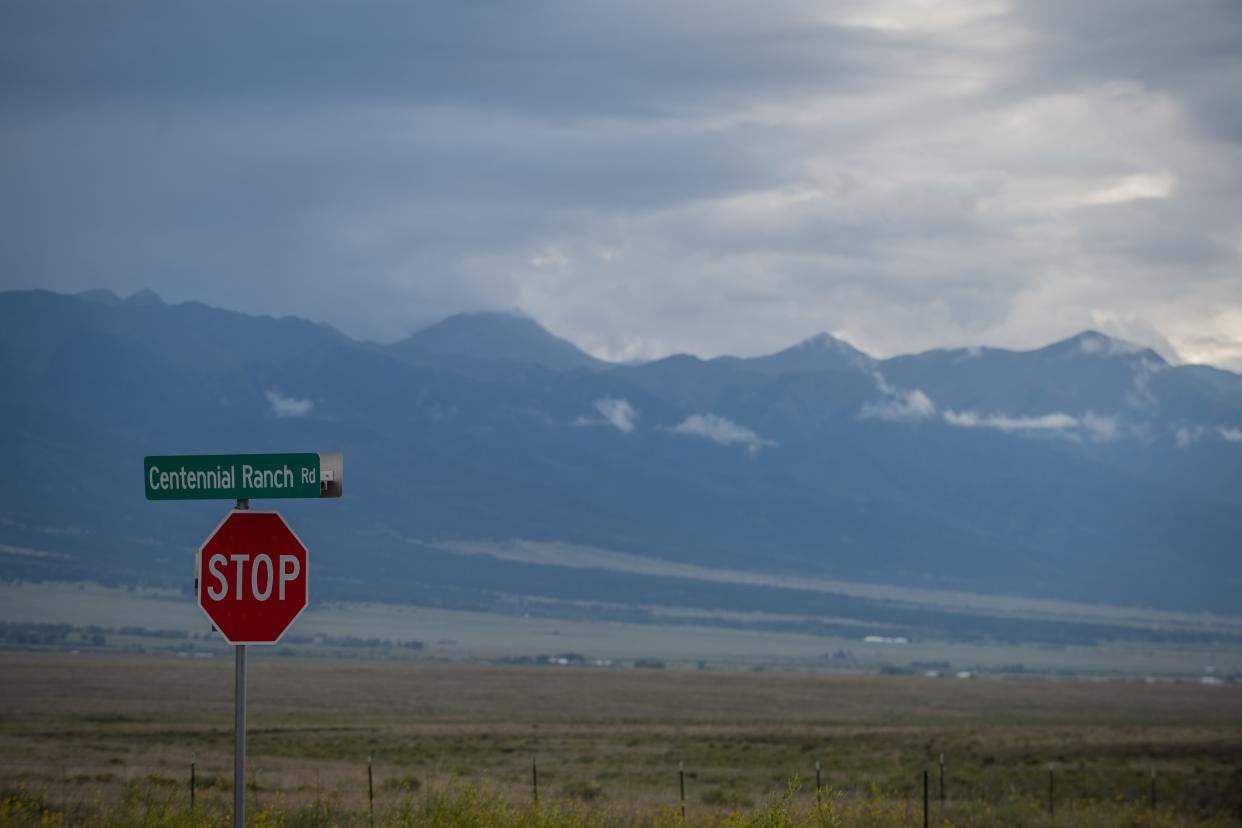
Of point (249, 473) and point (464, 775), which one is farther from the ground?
point (249, 473)

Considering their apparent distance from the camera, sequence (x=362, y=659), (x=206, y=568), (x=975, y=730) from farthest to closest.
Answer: (x=362, y=659) → (x=975, y=730) → (x=206, y=568)

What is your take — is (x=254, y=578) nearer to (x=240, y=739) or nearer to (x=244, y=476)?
(x=244, y=476)

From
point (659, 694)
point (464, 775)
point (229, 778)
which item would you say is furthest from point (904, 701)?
point (229, 778)

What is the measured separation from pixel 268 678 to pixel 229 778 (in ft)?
298

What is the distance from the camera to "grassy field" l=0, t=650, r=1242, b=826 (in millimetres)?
23453

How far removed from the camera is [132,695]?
312 feet

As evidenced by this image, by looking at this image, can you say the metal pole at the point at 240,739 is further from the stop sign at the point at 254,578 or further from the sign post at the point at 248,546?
the stop sign at the point at 254,578

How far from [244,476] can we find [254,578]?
840mm

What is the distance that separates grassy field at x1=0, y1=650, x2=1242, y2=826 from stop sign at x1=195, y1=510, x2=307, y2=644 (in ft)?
12.9

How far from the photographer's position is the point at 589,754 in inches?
1845

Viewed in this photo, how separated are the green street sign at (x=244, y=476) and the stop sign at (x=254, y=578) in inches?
9.5

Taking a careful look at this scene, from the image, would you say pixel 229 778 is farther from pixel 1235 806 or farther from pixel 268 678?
pixel 268 678

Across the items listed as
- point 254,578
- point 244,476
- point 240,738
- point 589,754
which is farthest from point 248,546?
point 589,754

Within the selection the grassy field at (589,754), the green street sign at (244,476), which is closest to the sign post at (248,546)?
the green street sign at (244,476)
